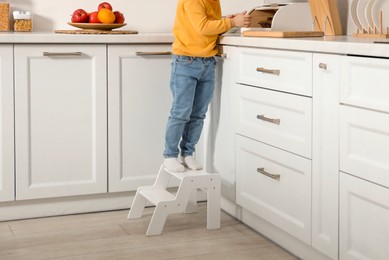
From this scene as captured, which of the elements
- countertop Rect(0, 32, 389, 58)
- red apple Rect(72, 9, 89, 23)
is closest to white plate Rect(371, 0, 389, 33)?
countertop Rect(0, 32, 389, 58)

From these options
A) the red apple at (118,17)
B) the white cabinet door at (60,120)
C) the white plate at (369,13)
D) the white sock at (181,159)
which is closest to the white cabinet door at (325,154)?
the white plate at (369,13)

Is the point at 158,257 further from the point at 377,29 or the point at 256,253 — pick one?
the point at 377,29

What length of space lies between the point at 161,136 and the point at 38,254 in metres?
0.96

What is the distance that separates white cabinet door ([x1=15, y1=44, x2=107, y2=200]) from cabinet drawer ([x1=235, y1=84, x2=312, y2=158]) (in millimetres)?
687

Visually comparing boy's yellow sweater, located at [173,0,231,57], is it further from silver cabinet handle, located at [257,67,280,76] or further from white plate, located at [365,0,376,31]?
white plate, located at [365,0,376,31]

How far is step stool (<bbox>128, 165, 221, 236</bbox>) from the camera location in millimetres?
3127

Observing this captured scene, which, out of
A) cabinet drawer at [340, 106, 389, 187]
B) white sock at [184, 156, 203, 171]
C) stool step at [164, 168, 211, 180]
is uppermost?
cabinet drawer at [340, 106, 389, 187]

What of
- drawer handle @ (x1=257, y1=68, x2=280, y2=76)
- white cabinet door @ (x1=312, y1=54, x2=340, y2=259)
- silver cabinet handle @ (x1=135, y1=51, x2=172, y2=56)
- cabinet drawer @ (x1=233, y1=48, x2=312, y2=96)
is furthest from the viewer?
silver cabinet handle @ (x1=135, y1=51, x2=172, y2=56)

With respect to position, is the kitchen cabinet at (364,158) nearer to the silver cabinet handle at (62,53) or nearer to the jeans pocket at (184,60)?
the jeans pocket at (184,60)

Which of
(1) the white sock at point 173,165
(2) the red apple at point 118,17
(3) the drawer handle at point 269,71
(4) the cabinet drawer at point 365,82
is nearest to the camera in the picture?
(4) the cabinet drawer at point 365,82

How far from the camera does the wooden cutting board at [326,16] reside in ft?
10.3

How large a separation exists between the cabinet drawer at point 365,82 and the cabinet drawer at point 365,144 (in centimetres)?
3

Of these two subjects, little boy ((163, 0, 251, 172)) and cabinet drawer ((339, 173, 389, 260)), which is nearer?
cabinet drawer ((339, 173, 389, 260))

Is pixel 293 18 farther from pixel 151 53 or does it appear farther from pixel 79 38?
pixel 79 38
